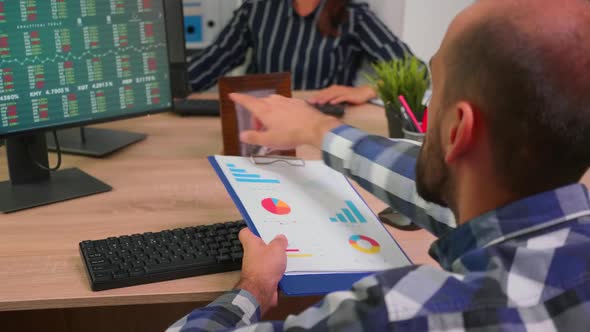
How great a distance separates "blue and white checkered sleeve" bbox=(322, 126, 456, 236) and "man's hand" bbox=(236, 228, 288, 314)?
0.82 ft

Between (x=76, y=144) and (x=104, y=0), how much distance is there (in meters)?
0.40

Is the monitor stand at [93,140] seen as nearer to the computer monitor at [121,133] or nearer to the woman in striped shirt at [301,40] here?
the computer monitor at [121,133]

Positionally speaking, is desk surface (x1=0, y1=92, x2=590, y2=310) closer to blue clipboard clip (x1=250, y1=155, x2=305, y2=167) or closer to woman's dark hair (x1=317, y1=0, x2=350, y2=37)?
blue clipboard clip (x1=250, y1=155, x2=305, y2=167)

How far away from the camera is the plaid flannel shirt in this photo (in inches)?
24.4

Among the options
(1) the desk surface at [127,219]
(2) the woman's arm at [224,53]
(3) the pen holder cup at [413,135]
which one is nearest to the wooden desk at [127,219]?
(1) the desk surface at [127,219]

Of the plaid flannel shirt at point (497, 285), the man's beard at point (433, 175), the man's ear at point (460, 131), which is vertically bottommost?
the plaid flannel shirt at point (497, 285)

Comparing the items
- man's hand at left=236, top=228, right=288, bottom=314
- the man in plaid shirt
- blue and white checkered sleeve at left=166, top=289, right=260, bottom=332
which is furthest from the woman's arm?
the man in plaid shirt

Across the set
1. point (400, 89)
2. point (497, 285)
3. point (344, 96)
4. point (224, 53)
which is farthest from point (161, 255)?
point (224, 53)

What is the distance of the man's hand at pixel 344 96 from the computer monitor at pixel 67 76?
0.65 meters

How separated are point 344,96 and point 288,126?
2.70ft

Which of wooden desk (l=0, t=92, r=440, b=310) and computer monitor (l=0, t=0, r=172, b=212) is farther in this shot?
computer monitor (l=0, t=0, r=172, b=212)

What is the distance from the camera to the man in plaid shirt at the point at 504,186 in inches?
24.5

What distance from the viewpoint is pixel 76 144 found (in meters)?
1.56

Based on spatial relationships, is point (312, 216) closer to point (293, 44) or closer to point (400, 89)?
point (400, 89)
